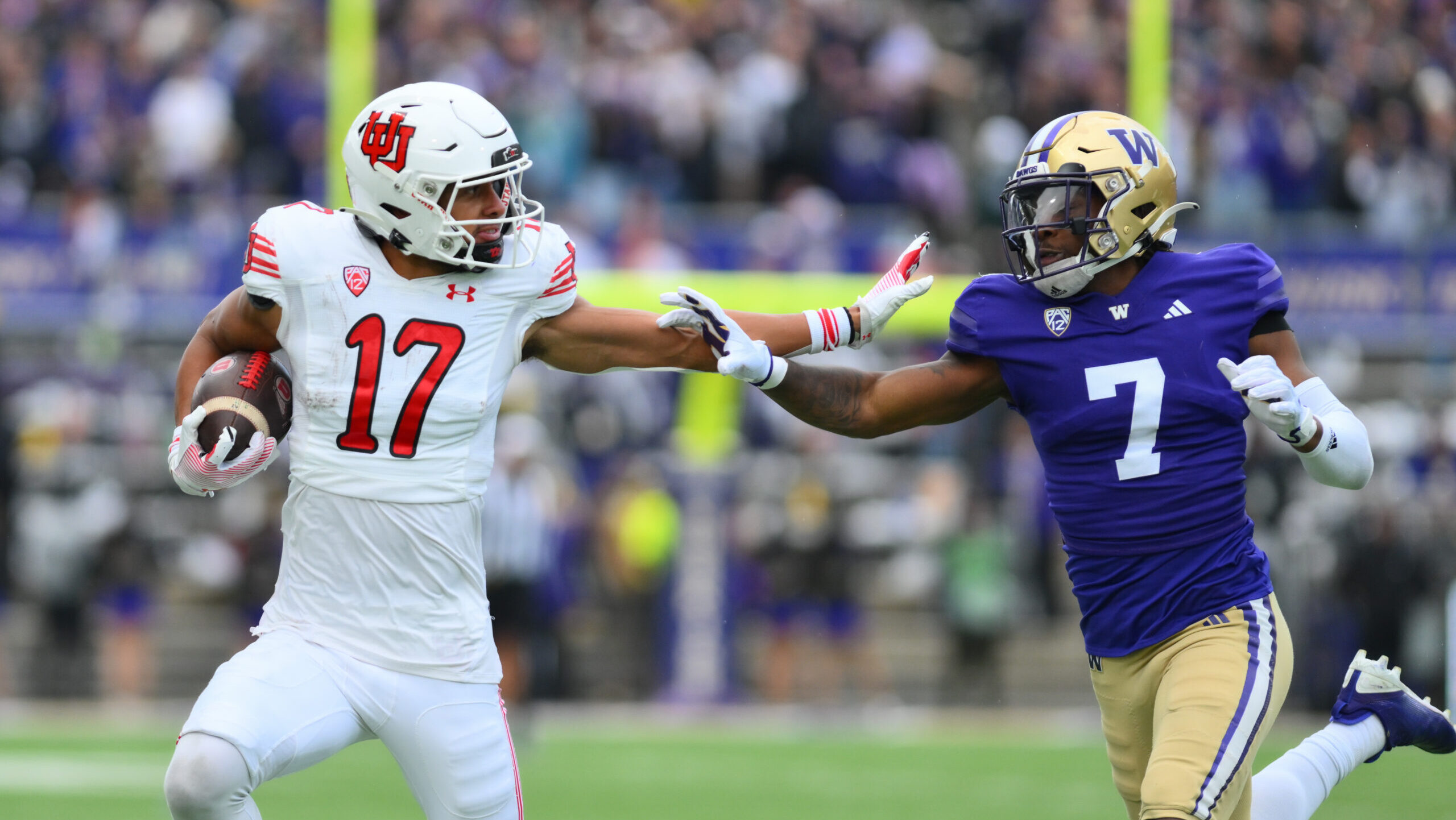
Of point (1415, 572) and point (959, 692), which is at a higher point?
point (1415, 572)

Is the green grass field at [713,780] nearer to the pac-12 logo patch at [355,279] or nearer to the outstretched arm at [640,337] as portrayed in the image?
the outstretched arm at [640,337]

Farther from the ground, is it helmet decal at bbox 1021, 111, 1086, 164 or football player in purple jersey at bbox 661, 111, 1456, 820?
helmet decal at bbox 1021, 111, 1086, 164

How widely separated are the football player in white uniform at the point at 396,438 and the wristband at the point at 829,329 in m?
0.69

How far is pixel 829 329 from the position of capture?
4543 mm

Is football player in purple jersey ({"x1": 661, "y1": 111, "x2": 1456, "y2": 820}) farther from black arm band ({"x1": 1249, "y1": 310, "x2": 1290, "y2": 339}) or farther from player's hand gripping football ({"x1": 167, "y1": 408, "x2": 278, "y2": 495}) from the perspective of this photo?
player's hand gripping football ({"x1": 167, "y1": 408, "x2": 278, "y2": 495})

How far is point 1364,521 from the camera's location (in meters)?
12.2

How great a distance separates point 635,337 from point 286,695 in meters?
1.17

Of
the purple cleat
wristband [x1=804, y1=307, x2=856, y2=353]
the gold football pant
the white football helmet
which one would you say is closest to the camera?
the gold football pant

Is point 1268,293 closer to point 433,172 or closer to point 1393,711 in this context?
point 1393,711

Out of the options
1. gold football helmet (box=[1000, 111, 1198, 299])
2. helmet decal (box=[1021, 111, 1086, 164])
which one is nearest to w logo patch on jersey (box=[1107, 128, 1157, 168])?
gold football helmet (box=[1000, 111, 1198, 299])

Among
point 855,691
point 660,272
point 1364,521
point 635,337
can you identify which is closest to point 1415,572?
point 1364,521

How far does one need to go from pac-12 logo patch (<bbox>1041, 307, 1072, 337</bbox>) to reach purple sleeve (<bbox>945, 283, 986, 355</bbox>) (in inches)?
6.6

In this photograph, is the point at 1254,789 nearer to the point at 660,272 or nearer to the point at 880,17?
the point at 660,272

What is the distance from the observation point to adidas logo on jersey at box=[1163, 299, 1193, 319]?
423 cm
